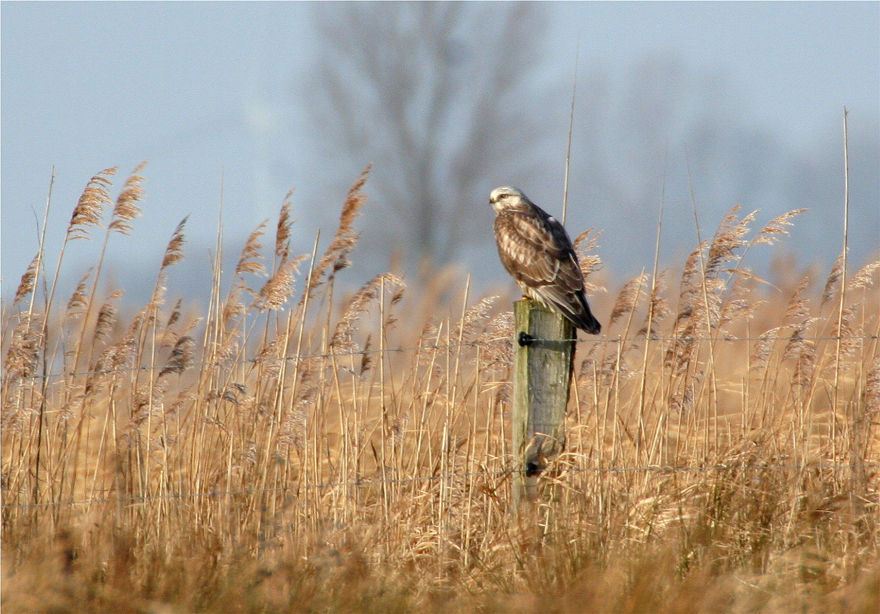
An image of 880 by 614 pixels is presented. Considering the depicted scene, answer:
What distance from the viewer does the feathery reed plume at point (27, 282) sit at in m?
4.79

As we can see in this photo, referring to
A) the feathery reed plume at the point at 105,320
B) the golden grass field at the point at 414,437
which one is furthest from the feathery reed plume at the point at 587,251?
the feathery reed plume at the point at 105,320

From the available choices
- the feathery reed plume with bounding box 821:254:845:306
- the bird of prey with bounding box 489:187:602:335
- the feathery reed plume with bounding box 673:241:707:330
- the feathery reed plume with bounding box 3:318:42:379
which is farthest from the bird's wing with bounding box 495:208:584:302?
the feathery reed plume with bounding box 3:318:42:379

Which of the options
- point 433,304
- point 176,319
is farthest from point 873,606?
point 176,319

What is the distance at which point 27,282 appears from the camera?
4793 mm

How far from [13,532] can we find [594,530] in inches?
95.2

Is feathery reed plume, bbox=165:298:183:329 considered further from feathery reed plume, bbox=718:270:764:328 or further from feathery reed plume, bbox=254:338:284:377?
feathery reed plume, bbox=718:270:764:328

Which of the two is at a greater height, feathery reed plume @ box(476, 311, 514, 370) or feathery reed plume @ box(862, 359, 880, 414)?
feathery reed plume @ box(476, 311, 514, 370)

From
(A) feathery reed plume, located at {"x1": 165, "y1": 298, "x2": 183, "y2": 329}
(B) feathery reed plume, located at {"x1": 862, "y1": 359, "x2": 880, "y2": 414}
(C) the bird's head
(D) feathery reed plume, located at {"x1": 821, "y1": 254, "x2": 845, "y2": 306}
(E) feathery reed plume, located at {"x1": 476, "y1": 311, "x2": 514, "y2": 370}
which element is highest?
(C) the bird's head

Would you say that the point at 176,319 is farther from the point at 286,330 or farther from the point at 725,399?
the point at 725,399

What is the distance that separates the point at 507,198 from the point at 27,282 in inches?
108

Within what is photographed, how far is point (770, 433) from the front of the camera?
4574 millimetres

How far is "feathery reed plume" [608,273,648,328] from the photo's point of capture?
478 centimetres

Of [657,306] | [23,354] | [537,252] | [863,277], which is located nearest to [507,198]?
[537,252]

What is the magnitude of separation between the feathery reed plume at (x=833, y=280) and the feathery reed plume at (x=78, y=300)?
3632mm
